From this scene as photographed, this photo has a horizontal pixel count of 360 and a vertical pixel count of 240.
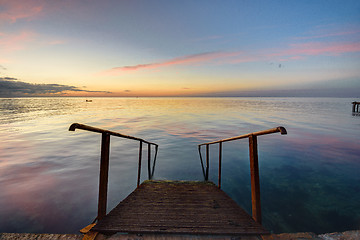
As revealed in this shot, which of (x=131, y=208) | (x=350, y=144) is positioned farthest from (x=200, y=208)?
(x=350, y=144)

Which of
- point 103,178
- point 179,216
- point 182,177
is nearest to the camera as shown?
point 103,178

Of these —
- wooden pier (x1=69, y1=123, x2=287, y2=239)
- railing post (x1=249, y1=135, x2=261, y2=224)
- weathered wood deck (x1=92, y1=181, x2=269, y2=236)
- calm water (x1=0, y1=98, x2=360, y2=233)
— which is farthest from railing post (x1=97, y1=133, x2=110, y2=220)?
calm water (x1=0, y1=98, x2=360, y2=233)

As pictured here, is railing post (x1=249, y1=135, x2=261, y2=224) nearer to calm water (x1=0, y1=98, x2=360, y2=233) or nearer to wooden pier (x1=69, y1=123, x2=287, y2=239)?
wooden pier (x1=69, y1=123, x2=287, y2=239)

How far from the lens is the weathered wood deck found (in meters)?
2.15

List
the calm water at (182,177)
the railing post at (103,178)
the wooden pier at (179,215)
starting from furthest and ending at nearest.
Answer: the calm water at (182,177) → the railing post at (103,178) → the wooden pier at (179,215)

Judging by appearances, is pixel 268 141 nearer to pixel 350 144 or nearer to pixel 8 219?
pixel 350 144

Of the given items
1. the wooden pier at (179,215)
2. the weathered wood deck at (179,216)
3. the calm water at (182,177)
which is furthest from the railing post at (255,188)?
the calm water at (182,177)

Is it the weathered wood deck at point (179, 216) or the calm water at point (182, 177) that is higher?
the weathered wood deck at point (179, 216)

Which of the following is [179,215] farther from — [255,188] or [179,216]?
[255,188]

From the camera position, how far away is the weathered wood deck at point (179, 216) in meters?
2.15

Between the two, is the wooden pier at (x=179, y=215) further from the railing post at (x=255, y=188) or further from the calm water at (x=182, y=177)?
the calm water at (x=182, y=177)

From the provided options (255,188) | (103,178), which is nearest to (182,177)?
(255,188)

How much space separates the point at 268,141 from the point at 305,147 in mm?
2694

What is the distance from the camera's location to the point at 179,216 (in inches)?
103
